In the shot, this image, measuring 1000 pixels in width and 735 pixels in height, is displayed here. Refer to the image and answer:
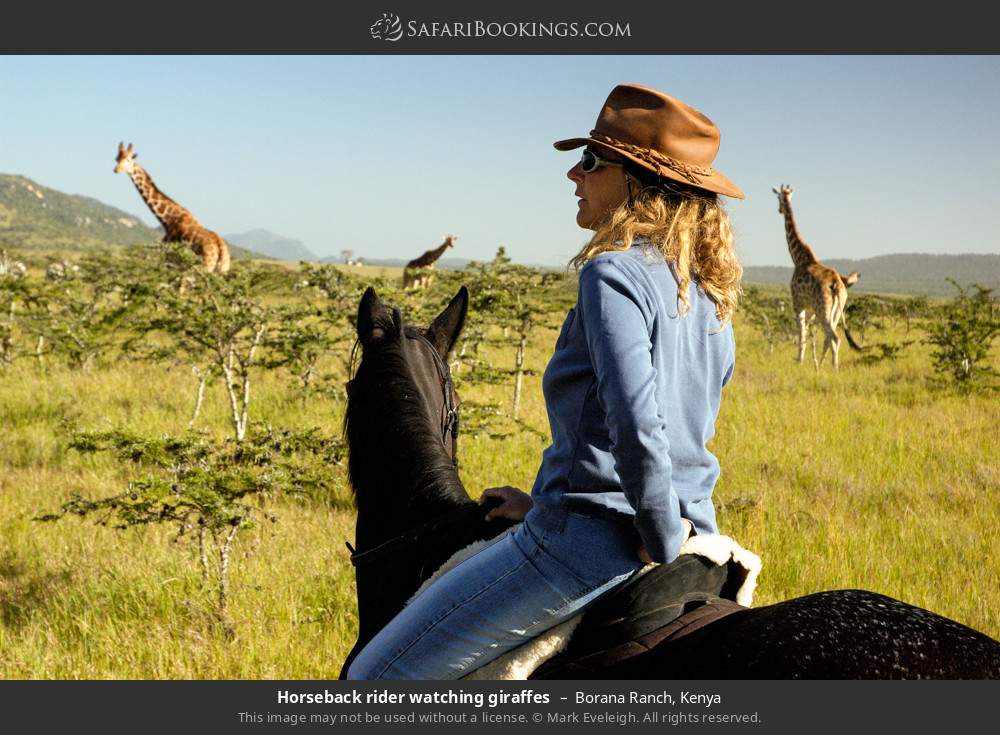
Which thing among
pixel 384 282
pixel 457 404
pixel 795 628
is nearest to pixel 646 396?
pixel 795 628

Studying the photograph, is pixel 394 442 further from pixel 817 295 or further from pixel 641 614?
pixel 817 295

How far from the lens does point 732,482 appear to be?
675cm

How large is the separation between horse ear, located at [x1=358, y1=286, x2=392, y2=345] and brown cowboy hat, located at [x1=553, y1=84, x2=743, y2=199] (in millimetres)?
972

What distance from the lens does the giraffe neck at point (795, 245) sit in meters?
16.8

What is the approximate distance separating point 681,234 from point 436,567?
1.17 meters

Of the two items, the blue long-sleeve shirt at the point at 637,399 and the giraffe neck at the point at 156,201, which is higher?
the giraffe neck at the point at 156,201

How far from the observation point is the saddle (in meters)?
1.76

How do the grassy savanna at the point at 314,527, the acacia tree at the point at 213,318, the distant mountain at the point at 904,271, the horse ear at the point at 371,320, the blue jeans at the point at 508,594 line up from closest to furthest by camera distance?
1. the blue jeans at the point at 508,594
2. the horse ear at the point at 371,320
3. the grassy savanna at the point at 314,527
4. the acacia tree at the point at 213,318
5. the distant mountain at the point at 904,271

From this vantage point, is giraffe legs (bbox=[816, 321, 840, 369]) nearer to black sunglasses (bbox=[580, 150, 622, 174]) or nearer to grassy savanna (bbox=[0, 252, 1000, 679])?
grassy savanna (bbox=[0, 252, 1000, 679])

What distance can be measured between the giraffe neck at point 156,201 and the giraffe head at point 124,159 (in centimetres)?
13

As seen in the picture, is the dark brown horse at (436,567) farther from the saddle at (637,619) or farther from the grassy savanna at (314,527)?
the grassy savanna at (314,527)

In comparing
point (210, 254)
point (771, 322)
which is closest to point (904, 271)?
point (771, 322)

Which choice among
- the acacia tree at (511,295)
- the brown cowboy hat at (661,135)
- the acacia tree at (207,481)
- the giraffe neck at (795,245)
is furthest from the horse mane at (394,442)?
the giraffe neck at (795,245)

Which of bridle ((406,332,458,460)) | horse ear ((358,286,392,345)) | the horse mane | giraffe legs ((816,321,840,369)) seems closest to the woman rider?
the horse mane
